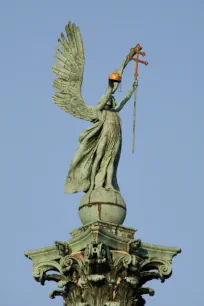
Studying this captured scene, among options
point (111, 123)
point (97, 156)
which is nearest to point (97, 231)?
point (97, 156)

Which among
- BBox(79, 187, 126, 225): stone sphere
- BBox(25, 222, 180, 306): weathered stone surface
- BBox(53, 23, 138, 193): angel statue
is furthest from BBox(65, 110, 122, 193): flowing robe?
BBox(25, 222, 180, 306): weathered stone surface

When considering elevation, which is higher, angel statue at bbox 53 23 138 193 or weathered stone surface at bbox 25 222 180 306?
angel statue at bbox 53 23 138 193

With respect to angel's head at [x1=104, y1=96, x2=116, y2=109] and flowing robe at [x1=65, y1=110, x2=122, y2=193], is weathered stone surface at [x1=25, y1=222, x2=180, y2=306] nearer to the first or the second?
flowing robe at [x1=65, y1=110, x2=122, y2=193]

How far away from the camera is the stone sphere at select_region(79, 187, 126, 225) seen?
43594mm

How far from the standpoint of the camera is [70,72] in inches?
1825

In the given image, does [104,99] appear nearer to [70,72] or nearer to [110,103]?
[110,103]

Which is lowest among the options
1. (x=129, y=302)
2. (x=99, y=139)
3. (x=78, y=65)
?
(x=129, y=302)

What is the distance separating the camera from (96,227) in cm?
4212

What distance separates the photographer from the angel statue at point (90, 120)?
45.0m

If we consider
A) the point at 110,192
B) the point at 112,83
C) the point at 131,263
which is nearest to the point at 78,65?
the point at 112,83

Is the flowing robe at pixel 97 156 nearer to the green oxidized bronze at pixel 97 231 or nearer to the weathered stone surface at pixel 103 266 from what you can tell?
the green oxidized bronze at pixel 97 231

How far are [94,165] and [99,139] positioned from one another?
950mm

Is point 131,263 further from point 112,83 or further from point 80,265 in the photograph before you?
point 112,83

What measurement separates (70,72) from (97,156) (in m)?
3.40
